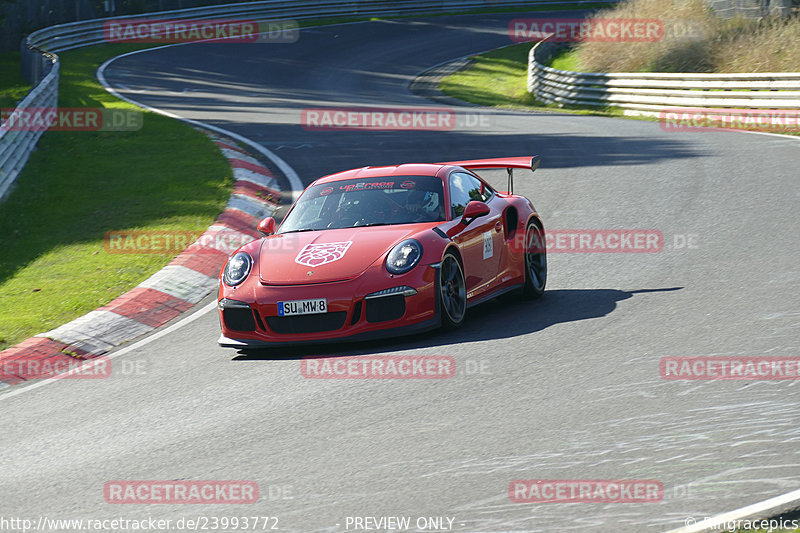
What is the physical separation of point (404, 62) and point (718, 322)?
3141cm

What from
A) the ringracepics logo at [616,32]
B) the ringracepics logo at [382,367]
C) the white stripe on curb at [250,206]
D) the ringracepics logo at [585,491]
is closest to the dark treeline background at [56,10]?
the ringracepics logo at [616,32]

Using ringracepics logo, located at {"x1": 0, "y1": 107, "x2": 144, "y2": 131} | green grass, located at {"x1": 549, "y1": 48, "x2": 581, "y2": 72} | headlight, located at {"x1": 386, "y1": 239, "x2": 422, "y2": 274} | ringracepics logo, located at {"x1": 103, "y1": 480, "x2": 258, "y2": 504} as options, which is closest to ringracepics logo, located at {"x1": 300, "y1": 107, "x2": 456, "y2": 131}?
ringracepics logo, located at {"x1": 0, "y1": 107, "x2": 144, "y2": 131}

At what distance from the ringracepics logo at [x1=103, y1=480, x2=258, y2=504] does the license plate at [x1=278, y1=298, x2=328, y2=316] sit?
268 centimetres

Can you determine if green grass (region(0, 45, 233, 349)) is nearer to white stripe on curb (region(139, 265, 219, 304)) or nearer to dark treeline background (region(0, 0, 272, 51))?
white stripe on curb (region(139, 265, 219, 304))

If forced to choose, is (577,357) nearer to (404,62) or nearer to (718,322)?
(718,322)

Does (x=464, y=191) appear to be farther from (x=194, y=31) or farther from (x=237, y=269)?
(x=194, y=31)

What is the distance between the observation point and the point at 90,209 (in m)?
14.5

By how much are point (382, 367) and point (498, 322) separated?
1.66 m

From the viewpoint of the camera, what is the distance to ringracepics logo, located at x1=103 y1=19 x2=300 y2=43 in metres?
42.1

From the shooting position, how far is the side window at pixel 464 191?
9.32 m

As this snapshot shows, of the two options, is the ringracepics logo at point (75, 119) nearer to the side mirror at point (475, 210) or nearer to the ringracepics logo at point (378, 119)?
the ringracepics logo at point (378, 119)

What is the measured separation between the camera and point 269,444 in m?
6.02

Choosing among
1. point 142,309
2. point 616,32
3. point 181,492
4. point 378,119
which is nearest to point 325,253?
point 142,309

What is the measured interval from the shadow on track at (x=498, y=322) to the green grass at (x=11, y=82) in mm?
18514
